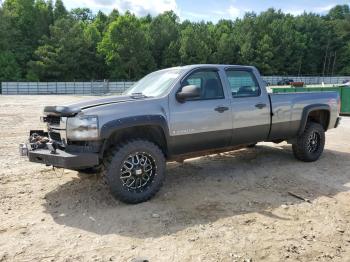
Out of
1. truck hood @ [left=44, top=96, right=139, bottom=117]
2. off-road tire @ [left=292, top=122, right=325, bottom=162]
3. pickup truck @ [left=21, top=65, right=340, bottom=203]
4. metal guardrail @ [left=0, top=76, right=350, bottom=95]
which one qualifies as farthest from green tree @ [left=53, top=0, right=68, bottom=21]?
truck hood @ [left=44, top=96, right=139, bottom=117]

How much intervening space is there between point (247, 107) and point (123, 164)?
2.48m

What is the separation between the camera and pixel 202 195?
5.69 meters

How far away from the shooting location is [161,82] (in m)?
6.01

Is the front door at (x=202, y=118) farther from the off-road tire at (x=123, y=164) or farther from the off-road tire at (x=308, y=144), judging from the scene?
the off-road tire at (x=308, y=144)

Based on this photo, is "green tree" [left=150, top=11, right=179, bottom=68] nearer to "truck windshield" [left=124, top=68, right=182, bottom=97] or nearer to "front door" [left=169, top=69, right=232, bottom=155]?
"truck windshield" [left=124, top=68, right=182, bottom=97]

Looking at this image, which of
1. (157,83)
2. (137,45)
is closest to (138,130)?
(157,83)

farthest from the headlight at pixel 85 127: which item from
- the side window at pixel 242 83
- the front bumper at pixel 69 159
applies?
the side window at pixel 242 83

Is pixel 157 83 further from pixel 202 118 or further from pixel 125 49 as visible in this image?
pixel 125 49

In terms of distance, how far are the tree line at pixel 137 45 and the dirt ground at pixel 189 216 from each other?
62.1 meters

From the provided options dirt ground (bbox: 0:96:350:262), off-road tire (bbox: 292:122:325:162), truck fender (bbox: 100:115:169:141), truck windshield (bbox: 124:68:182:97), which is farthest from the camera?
off-road tire (bbox: 292:122:325:162)

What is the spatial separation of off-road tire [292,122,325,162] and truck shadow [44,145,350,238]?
15 centimetres

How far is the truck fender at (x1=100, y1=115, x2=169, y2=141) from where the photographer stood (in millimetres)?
4930

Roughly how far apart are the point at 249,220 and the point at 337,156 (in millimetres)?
4512

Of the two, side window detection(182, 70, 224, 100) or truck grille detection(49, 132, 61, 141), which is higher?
side window detection(182, 70, 224, 100)
